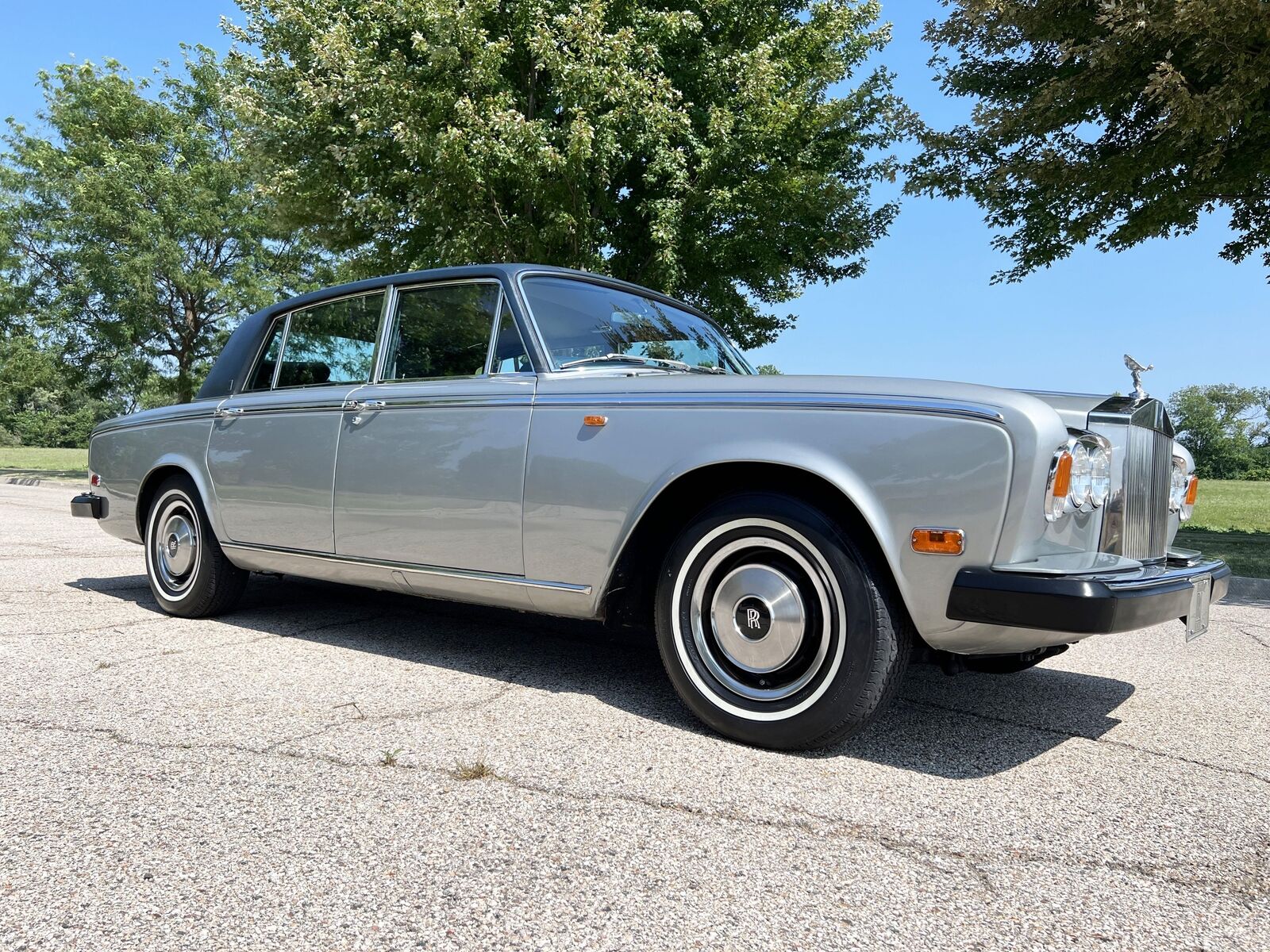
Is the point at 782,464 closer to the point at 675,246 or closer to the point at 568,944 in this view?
the point at 568,944

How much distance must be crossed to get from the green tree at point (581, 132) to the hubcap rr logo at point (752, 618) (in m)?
9.20

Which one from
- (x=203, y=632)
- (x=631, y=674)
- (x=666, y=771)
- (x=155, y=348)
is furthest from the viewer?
(x=155, y=348)

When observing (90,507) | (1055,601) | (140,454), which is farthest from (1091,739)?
(90,507)

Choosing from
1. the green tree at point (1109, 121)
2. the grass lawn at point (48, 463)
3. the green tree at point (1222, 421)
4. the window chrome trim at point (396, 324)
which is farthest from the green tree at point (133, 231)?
the green tree at point (1222, 421)

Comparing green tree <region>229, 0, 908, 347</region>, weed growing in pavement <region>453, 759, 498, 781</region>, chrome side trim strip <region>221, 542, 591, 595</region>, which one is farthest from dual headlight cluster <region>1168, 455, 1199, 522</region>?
green tree <region>229, 0, 908, 347</region>

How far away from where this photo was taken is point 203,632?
4438 millimetres

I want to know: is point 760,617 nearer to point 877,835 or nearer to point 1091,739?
point 877,835

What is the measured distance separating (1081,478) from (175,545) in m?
4.48

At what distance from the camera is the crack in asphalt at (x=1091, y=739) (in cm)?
278

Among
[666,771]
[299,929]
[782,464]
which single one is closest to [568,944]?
[299,929]

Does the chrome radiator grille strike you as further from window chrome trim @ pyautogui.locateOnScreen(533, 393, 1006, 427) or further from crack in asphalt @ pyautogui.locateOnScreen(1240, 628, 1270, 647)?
crack in asphalt @ pyautogui.locateOnScreen(1240, 628, 1270, 647)

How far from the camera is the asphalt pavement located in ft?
5.74

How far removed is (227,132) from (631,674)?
2527 cm

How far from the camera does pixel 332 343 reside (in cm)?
444
